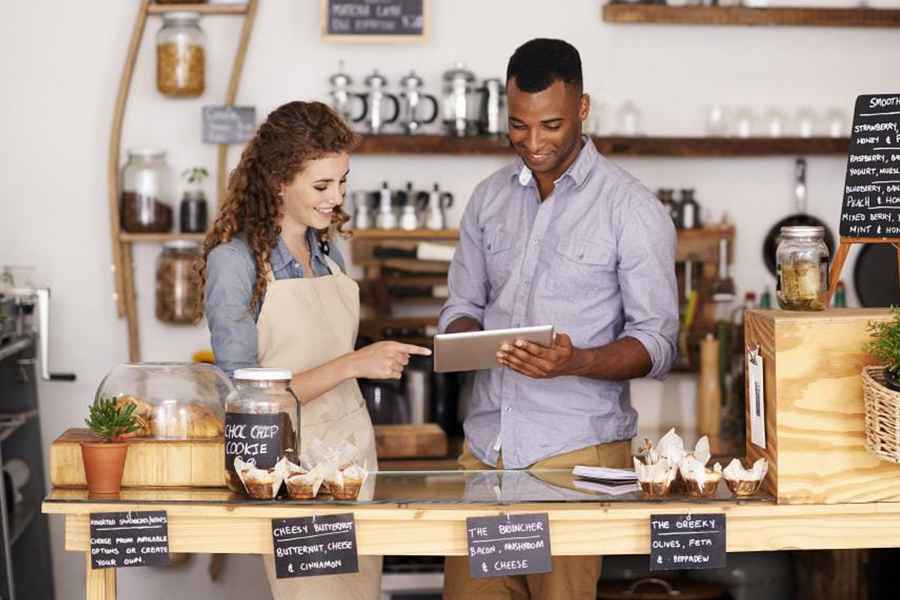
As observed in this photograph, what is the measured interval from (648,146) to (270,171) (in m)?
2.14

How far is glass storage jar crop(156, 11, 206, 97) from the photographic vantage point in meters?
4.61

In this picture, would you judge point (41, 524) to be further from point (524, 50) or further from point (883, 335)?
point (883, 335)

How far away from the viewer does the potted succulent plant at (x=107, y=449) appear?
91.0 inches

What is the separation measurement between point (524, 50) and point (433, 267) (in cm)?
194

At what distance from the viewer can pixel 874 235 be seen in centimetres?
252

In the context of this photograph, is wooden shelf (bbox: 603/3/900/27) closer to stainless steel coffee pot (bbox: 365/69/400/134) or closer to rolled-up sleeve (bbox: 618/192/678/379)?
stainless steel coffee pot (bbox: 365/69/400/134)

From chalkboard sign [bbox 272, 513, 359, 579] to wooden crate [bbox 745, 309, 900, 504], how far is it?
28.9 inches

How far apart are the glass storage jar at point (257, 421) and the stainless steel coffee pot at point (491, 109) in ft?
8.23

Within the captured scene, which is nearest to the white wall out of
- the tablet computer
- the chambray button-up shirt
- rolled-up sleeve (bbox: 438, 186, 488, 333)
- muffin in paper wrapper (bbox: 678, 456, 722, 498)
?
rolled-up sleeve (bbox: 438, 186, 488, 333)


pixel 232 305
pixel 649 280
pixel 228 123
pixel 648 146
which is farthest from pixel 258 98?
pixel 649 280

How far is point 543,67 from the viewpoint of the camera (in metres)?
2.77

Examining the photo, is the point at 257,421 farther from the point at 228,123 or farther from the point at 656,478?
the point at 228,123

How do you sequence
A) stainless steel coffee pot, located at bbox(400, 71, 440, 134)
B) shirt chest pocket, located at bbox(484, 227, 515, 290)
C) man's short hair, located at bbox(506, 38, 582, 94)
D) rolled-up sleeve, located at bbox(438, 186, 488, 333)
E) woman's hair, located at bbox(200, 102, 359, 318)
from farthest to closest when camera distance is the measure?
stainless steel coffee pot, located at bbox(400, 71, 440, 134) < rolled-up sleeve, located at bbox(438, 186, 488, 333) < shirt chest pocket, located at bbox(484, 227, 515, 290) < woman's hair, located at bbox(200, 102, 359, 318) < man's short hair, located at bbox(506, 38, 582, 94)

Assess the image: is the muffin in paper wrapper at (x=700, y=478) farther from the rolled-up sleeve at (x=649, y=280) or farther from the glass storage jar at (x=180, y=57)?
the glass storage jar at (x=180, y=57)
